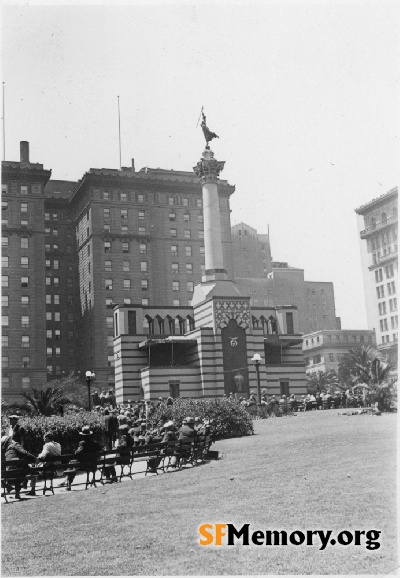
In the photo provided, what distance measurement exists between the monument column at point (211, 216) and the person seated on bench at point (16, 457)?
137 ft

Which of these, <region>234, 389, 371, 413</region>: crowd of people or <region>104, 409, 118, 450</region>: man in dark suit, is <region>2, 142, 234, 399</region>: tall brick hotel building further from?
<region>104, 409, 118, 450</region>: man in dark suit

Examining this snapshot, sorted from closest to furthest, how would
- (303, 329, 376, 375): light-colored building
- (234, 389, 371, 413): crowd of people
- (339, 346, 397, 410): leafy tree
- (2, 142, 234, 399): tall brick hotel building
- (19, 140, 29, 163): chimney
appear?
1. (339, 346, 397, 410): leafy tree
2. (234, 389, 371, 413): crowd of people
3. (2, 142, 234, 399): tall brick hotel building
4. (19, 140, 29, 163): chimney
5. (303, 329, 376, 375): light-colored building

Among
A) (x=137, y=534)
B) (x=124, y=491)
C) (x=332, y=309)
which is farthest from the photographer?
(x=332, y=309)

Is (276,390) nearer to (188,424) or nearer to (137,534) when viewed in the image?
(188,424)

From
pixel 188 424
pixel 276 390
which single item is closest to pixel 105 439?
pixel 188 424

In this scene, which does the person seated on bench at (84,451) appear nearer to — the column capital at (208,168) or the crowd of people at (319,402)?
the crowd of people at (319,402)

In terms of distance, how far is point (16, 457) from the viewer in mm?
18250

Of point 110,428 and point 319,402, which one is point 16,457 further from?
point 319,402

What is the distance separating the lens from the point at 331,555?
31.3 ft

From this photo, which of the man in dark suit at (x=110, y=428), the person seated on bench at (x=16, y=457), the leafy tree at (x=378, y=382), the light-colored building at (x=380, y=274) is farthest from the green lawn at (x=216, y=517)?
the light-colored building at (x=380, y=274)

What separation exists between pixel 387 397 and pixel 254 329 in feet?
103

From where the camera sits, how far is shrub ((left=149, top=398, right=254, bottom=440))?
29.5 metres

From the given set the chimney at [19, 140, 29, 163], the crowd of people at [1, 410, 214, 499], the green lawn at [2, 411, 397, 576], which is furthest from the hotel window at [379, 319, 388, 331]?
the green lawn at [2, 411, 397, 576]

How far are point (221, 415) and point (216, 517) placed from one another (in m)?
17.8
